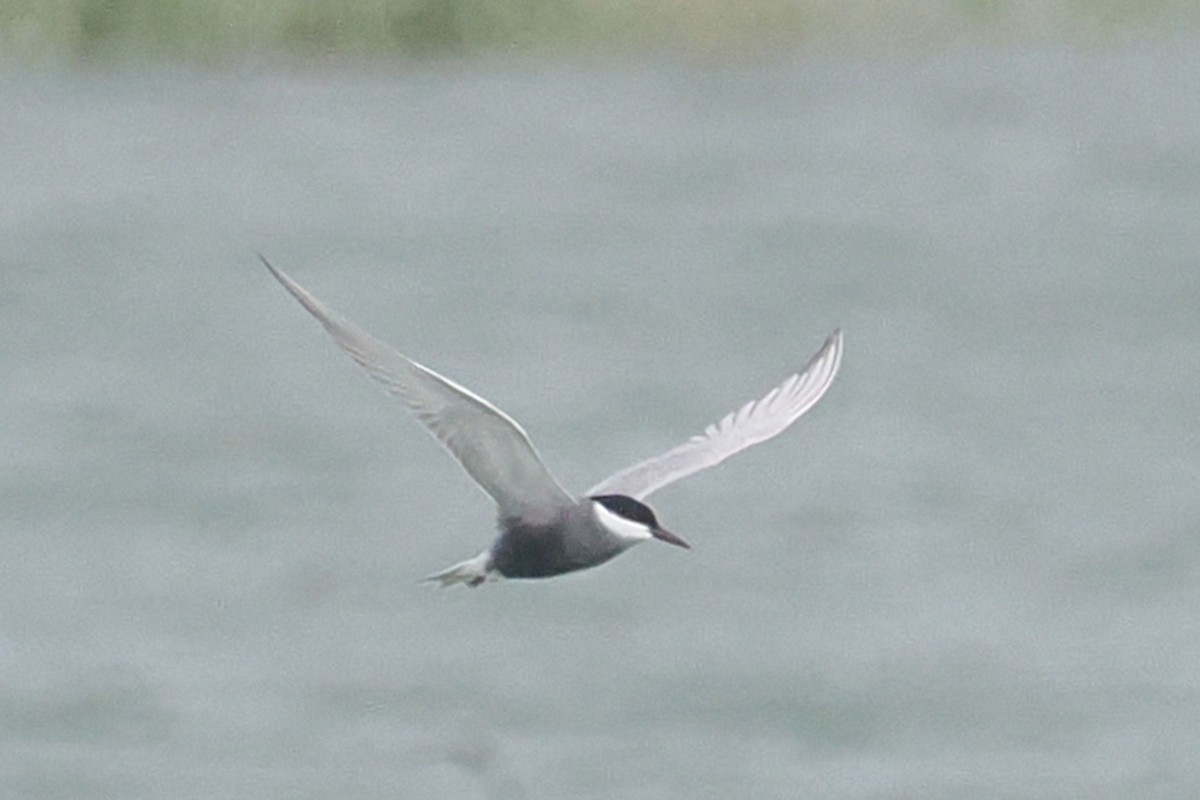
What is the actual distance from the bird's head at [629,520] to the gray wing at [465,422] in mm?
84

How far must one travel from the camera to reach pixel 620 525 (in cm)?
707

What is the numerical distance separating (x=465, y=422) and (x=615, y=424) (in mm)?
8897

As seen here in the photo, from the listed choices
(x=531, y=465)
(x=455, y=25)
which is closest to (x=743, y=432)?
(x=531, y=465)

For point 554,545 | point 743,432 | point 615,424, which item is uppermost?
point 615,424

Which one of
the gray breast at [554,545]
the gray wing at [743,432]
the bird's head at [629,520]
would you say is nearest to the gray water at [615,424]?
the gray wing at [743,432]

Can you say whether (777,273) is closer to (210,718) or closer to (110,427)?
(110,427)

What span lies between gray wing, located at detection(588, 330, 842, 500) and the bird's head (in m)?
0.42

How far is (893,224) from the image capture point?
69.4ft

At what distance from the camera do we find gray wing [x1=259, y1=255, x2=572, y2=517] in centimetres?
646

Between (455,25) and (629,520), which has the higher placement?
(455,25)

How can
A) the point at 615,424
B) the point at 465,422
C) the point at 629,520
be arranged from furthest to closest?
1. the point at 615,424
2. the point at 629,520
3. the point at 465,422

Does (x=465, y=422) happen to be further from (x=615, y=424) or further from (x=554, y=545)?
(x=615, y=424)

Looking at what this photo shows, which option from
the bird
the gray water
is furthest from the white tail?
the gray water

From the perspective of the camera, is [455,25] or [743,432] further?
[455,25]
